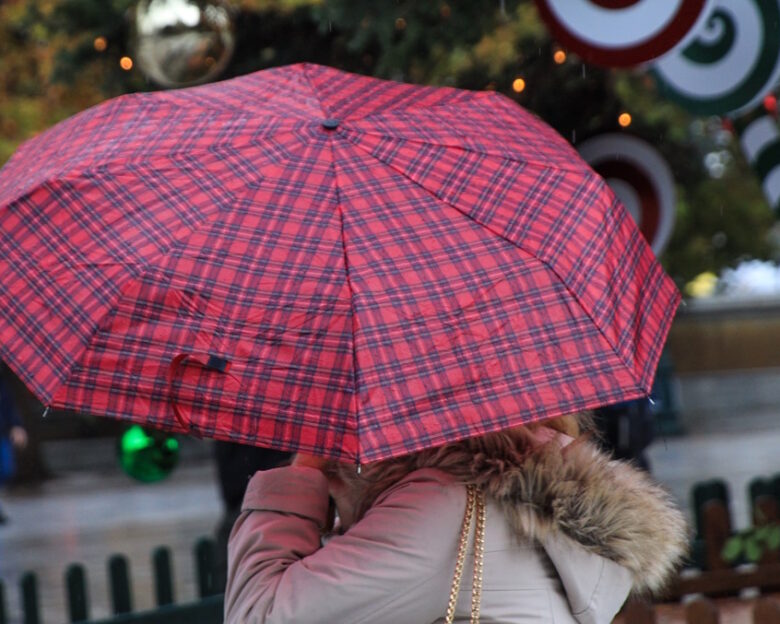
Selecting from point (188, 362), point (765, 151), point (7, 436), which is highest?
point (188, 362)

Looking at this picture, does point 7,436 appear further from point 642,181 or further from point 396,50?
point 642,181

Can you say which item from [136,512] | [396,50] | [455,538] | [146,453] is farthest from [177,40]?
[136,512]

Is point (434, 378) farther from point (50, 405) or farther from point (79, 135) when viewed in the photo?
point (79, 135)

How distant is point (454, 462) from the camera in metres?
2.35

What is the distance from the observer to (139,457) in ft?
20.9

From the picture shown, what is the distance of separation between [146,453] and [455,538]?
14.2ft

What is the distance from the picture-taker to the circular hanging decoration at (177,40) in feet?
21.0

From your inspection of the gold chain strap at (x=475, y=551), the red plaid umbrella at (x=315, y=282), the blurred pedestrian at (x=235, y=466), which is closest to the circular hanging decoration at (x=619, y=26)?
the red plaid umbrella at (x=315, y=282)

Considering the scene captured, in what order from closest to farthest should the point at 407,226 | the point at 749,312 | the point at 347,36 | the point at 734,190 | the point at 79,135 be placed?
1. the point at 407,226
2. the point at 79,135
3. the point at 347,36
4. the point at 734,190
5. the point at 749,312

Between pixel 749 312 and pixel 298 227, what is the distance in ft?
74.8

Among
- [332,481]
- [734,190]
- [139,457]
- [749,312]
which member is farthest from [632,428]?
[749,312]

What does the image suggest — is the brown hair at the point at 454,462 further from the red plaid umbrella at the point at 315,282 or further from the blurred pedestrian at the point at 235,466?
the blurred pedestrian at the point at 235,466

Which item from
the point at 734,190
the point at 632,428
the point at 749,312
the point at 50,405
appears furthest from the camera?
the point at 749,312

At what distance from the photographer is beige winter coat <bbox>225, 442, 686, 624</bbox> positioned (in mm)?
2227
